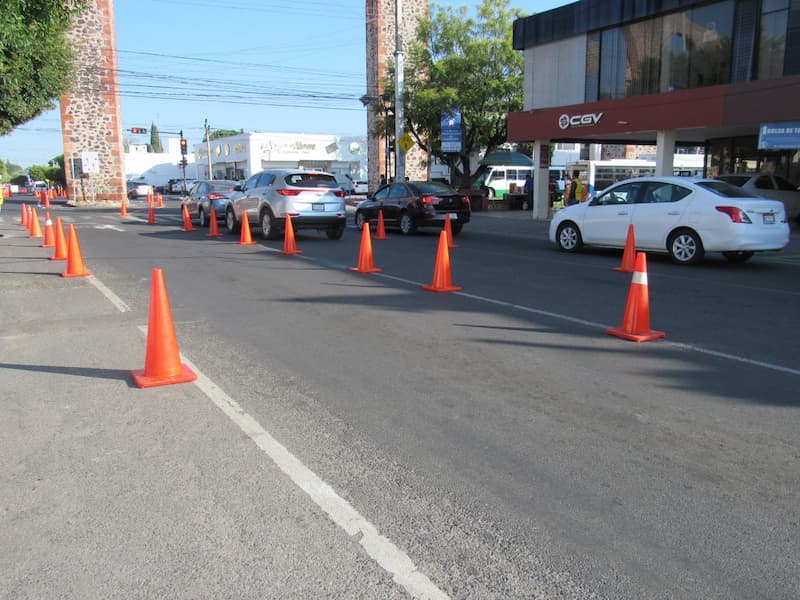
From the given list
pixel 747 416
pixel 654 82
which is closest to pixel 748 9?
pixel 654 82

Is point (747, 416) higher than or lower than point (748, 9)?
lower

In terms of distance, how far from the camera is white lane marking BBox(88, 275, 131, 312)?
8.77 meters

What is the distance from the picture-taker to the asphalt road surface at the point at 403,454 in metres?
2.94

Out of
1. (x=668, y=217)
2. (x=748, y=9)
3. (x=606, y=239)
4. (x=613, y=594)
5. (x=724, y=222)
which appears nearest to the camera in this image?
(x=613, y=594)

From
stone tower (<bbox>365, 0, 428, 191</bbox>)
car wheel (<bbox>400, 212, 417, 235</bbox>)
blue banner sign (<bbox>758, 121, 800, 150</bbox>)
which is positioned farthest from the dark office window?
stone tower (<bbox>365, 0, 428, 191</bbox>)

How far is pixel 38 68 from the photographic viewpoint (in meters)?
17.0

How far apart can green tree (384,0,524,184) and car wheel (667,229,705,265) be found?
19.4 metres

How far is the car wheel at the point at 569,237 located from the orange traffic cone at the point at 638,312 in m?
7.85

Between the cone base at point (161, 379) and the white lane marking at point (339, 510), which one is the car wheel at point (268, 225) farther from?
the white lane marking at point (339, 510)

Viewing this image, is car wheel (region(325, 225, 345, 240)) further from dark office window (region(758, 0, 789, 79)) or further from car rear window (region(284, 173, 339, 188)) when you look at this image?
dark office window (region(758, 0, 789, 79))

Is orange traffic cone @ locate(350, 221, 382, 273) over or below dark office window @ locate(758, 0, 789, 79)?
below

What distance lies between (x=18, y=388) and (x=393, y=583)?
3.99 meters

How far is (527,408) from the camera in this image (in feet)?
16.1

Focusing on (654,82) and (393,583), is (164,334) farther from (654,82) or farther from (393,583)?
(654,82)
